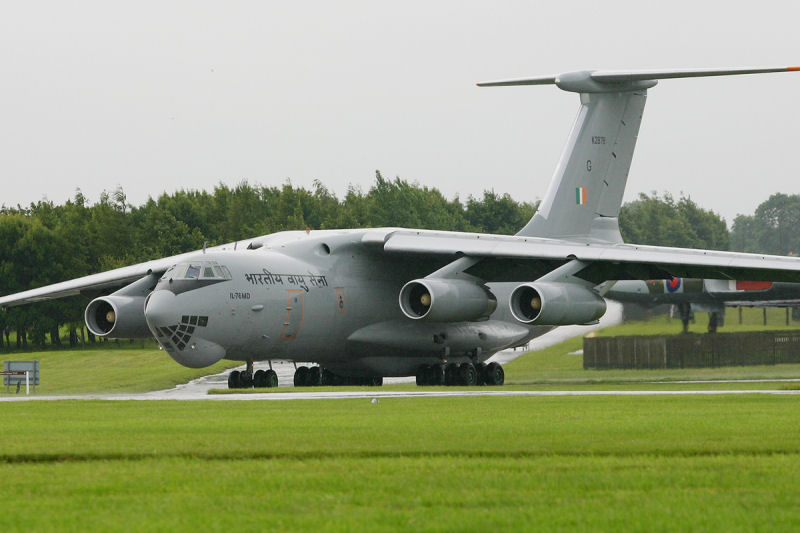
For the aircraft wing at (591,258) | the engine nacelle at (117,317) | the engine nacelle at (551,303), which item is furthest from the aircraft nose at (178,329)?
the engine nacelle at (551,303)

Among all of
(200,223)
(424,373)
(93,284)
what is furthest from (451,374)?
(200,223)

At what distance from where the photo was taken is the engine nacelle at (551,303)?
918 inches

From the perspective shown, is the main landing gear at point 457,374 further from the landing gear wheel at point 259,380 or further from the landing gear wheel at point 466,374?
the landing gear wheel at point 259,380

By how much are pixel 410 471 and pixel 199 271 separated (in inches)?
622

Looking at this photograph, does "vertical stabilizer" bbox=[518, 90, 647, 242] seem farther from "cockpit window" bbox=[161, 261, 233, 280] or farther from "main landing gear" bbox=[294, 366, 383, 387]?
"cockpit window" bbox=[161, 261, 233, 280]

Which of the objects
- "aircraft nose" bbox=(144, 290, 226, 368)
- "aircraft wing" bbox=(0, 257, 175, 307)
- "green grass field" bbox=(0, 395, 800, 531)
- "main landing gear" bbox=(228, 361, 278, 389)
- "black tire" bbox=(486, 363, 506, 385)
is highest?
"aircraft wing" bbox=(0, 257, 175, 307)

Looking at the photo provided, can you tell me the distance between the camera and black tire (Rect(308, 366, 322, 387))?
28.3m

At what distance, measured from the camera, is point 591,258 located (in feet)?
79.4

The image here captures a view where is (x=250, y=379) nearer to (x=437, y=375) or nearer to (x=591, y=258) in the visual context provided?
(x=437, y=375)

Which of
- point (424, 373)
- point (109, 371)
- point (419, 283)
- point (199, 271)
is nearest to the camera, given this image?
point (199, 271)

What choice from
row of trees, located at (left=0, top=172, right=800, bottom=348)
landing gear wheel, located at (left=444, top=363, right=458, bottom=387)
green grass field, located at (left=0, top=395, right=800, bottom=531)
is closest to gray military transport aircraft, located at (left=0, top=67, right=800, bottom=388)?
landing gear wheel, located at (left=444, top=363, right=458, bottom=387)

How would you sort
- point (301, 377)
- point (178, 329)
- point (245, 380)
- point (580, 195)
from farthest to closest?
point (580, 195) → point (301, 377) → point (245, 380) → point (178, 329)

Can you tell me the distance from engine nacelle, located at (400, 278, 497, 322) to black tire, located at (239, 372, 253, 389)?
357 cm

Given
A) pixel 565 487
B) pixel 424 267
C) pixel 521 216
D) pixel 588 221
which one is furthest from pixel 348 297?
pixel 521 216
